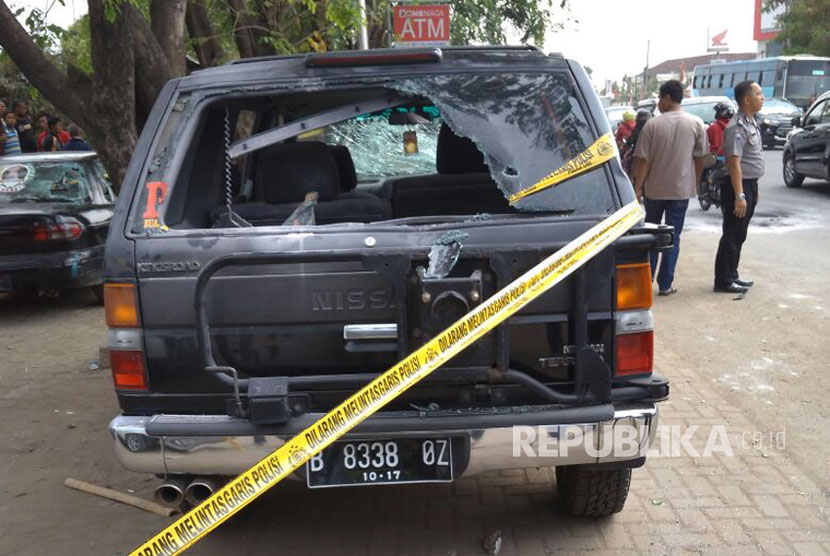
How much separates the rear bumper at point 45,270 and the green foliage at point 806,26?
38.3m

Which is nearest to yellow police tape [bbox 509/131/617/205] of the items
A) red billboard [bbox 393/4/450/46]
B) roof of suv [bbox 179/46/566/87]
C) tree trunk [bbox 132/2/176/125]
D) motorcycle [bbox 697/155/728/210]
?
roof of suv [bbox 179/46/566/87]

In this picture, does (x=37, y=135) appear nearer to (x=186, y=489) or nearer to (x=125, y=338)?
(x=125, y=338)

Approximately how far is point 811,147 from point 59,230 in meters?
13.0

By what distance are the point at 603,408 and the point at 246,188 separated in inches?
107

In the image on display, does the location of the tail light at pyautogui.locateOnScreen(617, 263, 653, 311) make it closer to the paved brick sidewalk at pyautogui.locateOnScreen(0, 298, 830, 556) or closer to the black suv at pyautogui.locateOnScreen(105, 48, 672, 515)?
the black suv at pyautogui.locateOnScreen(105, 48, 672, 515)

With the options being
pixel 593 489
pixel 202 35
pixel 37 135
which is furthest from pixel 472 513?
pixel 37 135

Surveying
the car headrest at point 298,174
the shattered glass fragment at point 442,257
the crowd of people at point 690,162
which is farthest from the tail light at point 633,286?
the crowd of people at point 690,162

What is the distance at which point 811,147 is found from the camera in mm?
14578

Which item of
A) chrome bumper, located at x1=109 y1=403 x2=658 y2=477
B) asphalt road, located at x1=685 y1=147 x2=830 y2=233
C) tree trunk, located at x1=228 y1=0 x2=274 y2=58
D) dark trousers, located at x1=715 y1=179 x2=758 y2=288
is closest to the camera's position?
chrome bumper, located at x1=109 y1=403 x2=658 y2=477

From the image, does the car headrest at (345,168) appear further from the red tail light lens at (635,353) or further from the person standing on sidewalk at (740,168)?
the person standing on sidewalk at (740,168)

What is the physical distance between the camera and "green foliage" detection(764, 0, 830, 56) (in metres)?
37.1

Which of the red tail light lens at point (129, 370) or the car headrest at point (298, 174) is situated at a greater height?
the car headrest at point (298, 174)

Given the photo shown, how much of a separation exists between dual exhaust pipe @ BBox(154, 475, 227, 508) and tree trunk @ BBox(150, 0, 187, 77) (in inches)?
176

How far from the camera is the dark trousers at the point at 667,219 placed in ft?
23.5
